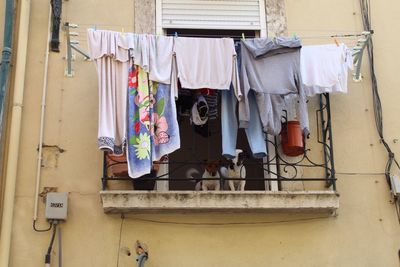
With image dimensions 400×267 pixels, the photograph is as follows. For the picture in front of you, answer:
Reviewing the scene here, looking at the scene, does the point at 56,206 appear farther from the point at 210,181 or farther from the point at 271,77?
the point at 271,77

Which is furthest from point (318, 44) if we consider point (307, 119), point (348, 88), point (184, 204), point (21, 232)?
point (21, 232)

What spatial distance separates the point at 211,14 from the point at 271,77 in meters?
1.41

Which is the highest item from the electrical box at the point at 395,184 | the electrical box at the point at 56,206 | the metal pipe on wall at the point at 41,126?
the metal pipe on wall at the point at 41,126

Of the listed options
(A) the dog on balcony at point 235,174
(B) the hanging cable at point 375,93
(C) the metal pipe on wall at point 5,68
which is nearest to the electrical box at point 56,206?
(C) the metal pipe on wall at point 5,68

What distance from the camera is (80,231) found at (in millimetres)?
6797

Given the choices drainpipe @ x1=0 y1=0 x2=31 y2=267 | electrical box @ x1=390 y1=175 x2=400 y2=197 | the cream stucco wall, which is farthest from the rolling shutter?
electrical box @ x1=390 y1=175 x2=400 y2=197

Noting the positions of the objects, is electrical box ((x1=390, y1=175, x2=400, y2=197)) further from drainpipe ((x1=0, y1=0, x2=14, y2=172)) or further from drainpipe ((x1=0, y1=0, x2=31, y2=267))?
drainpipe ((x1=0, y1=0, x2=14, y2=172))

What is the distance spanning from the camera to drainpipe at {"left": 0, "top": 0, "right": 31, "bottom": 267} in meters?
6.60

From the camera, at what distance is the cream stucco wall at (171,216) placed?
22.3 feet

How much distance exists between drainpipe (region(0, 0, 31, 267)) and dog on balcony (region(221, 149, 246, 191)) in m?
2.34

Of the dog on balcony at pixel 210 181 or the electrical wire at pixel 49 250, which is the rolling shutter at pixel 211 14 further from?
the electrical wire at pixel 49 250

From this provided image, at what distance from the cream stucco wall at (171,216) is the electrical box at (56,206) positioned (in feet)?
0.41

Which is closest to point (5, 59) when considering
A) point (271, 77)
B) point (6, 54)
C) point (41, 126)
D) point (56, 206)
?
point (6, 54)

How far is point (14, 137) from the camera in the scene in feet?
22.9
